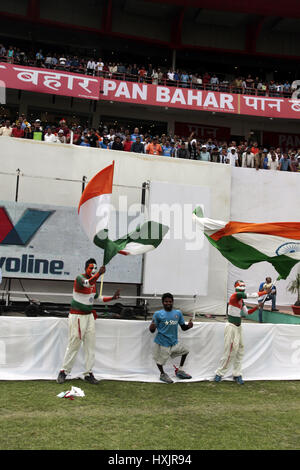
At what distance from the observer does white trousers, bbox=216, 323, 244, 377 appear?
8.42 meters

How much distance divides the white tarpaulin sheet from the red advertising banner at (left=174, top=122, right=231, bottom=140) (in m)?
20.8

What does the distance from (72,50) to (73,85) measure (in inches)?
296

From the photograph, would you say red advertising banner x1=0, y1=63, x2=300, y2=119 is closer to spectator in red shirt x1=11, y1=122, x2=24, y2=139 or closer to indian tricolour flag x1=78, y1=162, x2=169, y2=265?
spectator in red shirt x1=11, y1=122, x2=24, y2=139

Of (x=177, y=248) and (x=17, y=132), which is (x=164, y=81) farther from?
(x=177, y=248)

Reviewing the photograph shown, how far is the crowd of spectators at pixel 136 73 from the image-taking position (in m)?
23.2

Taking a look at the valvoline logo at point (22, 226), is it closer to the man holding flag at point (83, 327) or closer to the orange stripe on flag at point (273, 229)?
the man holding flag at point (83, 327)

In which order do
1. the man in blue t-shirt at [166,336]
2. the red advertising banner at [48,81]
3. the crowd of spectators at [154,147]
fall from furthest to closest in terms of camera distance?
the red advertising banner at [48,81]
the crowd of spectators at [154,147]
the man in blue t-shirt at [166,336]

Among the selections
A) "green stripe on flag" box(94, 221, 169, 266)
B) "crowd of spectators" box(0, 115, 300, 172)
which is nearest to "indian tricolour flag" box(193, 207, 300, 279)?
"green stripe on flag" box(94, 221, 169, 266)

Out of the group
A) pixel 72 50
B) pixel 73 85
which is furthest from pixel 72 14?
pixel 73 85

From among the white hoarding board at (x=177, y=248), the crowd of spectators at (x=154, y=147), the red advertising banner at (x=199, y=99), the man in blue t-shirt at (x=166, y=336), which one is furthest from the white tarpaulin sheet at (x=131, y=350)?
the red advertising banner at (x=199, y=99)

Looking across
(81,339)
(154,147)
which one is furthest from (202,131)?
(81,339)

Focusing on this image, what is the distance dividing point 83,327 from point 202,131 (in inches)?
897

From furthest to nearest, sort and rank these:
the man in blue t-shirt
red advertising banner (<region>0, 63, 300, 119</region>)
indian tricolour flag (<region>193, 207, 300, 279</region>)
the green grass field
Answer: red advertising banner (<region>0, 63, 300, 119</region>) → indian tricolour flag (<region>193, 207, 300, 279</region>) → the man in blue t-shirt → the green grass field

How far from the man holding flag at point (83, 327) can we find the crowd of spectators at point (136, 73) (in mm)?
17783
